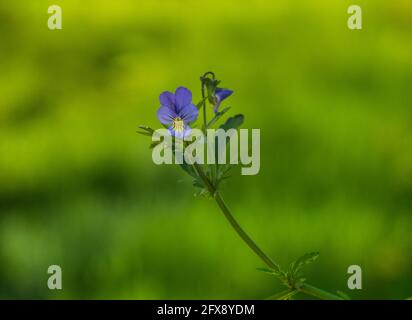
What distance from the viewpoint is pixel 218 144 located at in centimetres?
66

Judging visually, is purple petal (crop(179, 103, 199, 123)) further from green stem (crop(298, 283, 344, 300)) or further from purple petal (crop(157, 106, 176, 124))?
green stem (crop(298, 283, 344, 300))

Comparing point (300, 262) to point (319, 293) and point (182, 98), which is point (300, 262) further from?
point (182, 98)

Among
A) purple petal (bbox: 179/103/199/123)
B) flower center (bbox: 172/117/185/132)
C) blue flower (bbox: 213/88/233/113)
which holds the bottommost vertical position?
flower center (bbox: 172/117/185/132)

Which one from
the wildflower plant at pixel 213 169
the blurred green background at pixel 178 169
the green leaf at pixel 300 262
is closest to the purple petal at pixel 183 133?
the wildflower plant at pixel 213 169

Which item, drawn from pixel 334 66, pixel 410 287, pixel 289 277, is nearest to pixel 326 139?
pixel 334 66

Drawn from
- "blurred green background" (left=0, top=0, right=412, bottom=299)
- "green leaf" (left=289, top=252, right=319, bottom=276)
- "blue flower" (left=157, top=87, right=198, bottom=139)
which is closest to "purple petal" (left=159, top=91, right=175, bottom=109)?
"blue flower" (left=157, top=87, right=198, bottom=139)

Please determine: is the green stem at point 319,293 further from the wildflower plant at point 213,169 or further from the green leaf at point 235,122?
the green leaf at point 235,122

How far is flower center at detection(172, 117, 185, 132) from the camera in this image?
2.13 feet

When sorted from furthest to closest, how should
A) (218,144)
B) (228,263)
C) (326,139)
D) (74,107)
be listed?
(74,107) < (326,139) < (228,263) < (218,144)

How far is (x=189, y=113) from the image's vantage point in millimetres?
667

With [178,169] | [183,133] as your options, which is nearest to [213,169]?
[183,133]

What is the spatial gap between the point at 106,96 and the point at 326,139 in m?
0.47

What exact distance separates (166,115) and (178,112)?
0.04 ft

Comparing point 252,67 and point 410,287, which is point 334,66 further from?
point 410,287
